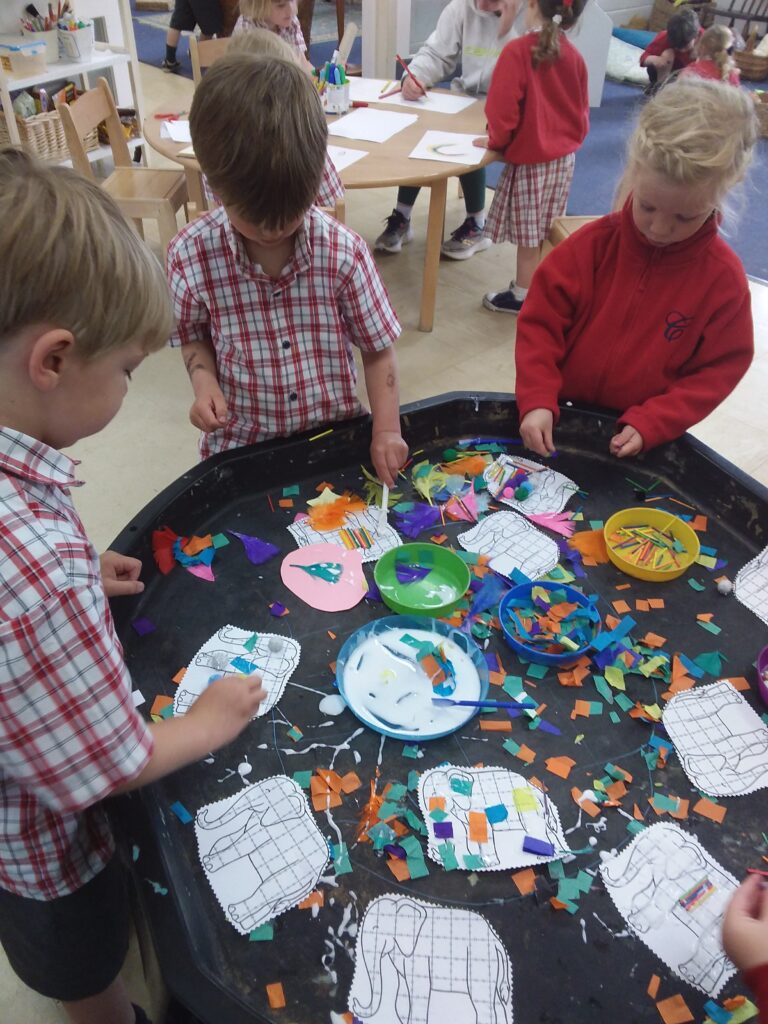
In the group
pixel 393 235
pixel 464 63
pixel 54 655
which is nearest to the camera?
pixel 54 655

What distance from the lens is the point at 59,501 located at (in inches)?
26.0

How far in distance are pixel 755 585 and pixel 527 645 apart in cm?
37

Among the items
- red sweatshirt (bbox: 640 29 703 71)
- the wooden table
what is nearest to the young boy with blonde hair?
the wooden table

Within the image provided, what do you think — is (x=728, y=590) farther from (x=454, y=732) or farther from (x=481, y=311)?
(x=481, y=311)

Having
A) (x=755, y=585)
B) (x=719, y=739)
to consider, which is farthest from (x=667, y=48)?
(x=719, y=739)

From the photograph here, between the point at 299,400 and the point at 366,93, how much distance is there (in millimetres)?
2320

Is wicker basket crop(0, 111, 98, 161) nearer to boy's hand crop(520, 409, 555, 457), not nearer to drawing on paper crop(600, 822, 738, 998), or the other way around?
boy's hand crop(520, 409, 555, 457)

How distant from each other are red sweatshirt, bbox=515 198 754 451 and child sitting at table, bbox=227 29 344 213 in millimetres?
476

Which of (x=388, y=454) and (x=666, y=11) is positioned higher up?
(x=666, y=11)

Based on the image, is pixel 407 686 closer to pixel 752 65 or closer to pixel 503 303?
pixel 503 303

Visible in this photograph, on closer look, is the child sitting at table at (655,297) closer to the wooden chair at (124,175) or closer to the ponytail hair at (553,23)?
the ponytail hair at (553,23)

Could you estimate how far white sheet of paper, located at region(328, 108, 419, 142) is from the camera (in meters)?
2.63

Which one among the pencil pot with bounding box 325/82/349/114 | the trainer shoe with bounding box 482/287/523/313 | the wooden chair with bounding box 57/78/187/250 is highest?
the pencil pot with bounding box 325/82/349/114

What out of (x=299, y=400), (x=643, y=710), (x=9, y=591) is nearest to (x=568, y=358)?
(x=299, y=400)
